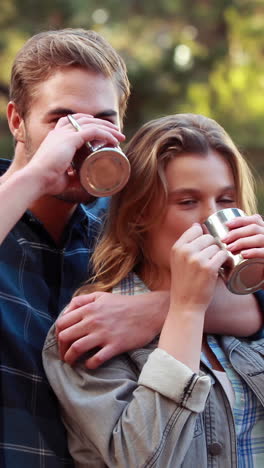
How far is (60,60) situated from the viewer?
7.06 ft

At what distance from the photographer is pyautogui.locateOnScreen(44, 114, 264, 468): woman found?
5.09 ft

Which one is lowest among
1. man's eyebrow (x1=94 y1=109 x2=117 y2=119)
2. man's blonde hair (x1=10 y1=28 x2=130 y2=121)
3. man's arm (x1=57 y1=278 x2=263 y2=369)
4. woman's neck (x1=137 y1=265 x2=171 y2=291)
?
man's arm (x1=57 y1=278 x2=263 y2=369)

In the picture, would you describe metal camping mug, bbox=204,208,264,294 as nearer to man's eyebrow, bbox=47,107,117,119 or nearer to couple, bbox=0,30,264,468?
couple, bbox=0,30,264,468

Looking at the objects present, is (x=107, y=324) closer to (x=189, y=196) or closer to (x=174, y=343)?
(x=174, y=343)

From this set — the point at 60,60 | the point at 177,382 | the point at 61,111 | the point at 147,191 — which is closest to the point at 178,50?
the point at 60,60

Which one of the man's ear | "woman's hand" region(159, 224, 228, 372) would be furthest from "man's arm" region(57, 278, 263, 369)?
the man's ear

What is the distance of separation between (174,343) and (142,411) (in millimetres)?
145

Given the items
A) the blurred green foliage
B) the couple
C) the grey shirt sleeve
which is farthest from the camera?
the blurred green foliage

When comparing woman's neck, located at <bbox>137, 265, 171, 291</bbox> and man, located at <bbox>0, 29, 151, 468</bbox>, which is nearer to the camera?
man, located at <bbox>0, 29, 151, 468</bbox>

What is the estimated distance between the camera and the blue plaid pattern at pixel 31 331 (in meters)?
1.71

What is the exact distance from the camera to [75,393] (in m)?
1.64

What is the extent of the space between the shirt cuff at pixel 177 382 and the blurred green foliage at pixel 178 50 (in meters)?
4.51

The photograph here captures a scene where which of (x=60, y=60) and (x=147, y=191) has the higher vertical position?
(x=60, y=60)

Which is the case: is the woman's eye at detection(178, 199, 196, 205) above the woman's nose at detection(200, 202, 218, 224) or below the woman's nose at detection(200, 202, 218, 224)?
above
